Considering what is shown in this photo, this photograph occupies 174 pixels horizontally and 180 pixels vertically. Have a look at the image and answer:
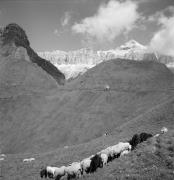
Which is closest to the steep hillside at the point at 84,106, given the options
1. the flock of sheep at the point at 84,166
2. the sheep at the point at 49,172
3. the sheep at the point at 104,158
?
the flock of sheep at the point at 84,166

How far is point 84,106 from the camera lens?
121 m

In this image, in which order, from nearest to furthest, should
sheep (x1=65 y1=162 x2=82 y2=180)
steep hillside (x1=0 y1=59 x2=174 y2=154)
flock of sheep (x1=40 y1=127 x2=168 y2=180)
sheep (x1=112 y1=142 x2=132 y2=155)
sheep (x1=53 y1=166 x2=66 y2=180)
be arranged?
1. sheep (x1=65 y1=162 x2=82 y2=180)
2. flock of sheep (x1=40 y1=127 x2=168 y2=180)
3. sheep (x1=53 y1=166 x2=66 y2=180)
4. sheep (x1=112 y1=142 x2=132 y2=155)
5. steep hillside (x1=0 y1=59 x2=174 y2=154)

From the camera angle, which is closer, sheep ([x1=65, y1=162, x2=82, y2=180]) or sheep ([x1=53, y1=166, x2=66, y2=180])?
sheep ([x1=65, y1=162, x2=82, y2=180])

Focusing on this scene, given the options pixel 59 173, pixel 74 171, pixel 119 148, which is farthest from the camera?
pixel 119 148

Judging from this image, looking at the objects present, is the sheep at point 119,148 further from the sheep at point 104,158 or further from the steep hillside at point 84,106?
the steep hillside at point 84,106

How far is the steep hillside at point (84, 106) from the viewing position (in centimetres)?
10269

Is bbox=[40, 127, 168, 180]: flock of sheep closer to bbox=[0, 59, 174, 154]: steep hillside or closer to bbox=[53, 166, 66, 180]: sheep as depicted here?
bbox=[53, 166, 66, 180]: sheep

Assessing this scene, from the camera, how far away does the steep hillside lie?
102688 millimetres

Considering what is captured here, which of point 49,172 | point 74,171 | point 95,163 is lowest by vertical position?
point 49,172

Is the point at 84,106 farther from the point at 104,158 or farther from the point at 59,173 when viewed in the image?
the point at 104,158

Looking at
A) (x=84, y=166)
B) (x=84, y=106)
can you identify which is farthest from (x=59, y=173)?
(x=84, y=106)

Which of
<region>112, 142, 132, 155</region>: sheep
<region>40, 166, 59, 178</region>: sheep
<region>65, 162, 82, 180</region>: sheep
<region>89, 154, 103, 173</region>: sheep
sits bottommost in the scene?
<region>40, 166, 59, 178</region>: sheep

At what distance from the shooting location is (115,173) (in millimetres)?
21266

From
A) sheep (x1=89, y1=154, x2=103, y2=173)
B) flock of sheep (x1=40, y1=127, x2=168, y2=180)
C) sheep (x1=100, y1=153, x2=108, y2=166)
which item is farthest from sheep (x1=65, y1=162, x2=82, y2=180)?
sheep (x1=100, y1=153, x2=108, y2=166)
